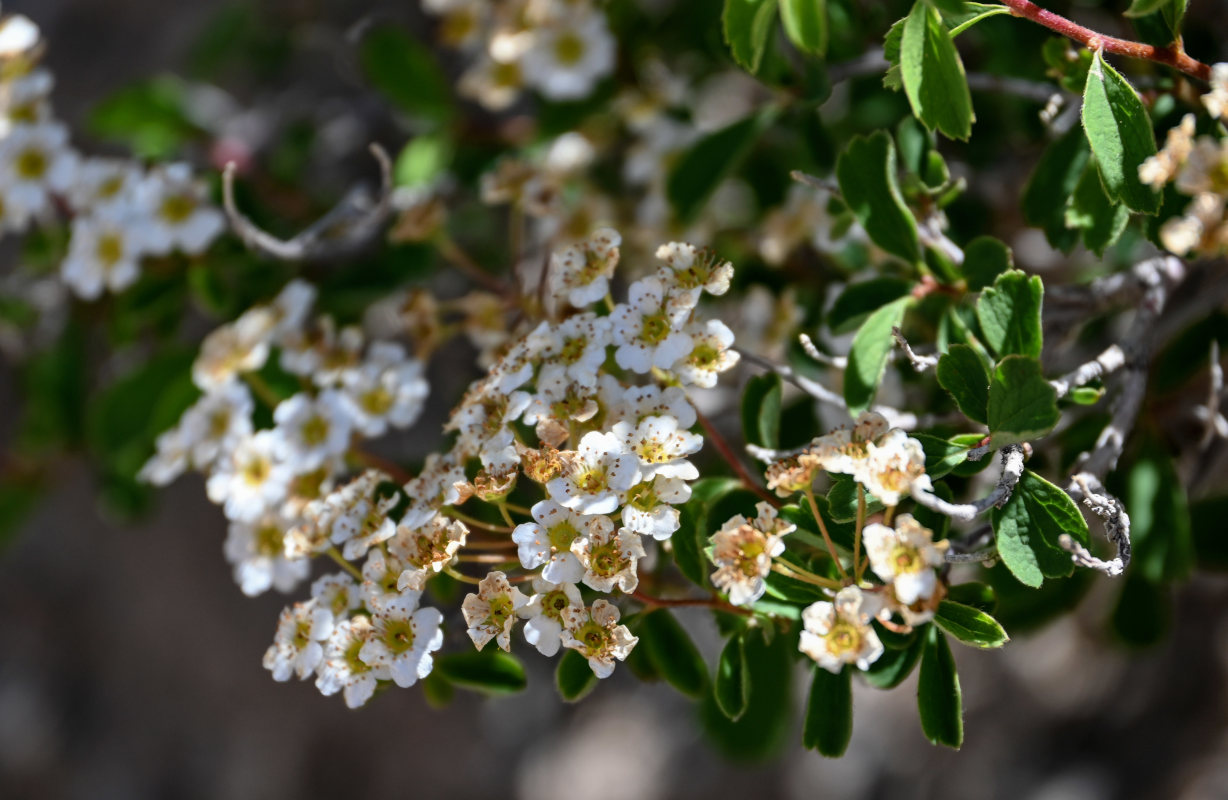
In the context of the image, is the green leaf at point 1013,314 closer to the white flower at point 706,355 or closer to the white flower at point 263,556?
the white flower at point 706,355

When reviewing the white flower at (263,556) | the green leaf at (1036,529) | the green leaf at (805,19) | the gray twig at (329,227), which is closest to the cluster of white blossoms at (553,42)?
the gray twig at (329,227)

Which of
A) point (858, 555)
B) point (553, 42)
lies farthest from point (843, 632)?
point (553, 42)

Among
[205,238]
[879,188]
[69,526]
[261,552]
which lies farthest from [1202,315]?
[69,526]

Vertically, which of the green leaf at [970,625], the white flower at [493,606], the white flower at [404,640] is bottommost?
the white flower at [404,640]

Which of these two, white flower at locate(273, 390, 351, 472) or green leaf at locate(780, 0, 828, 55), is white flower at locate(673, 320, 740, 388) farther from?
white flower at locate(273, 390, 351, 472)

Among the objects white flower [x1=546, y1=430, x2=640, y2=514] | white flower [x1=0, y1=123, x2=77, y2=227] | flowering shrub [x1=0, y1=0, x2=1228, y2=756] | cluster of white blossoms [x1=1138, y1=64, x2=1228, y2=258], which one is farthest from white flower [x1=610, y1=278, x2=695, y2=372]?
white flower [x1=0, y1=123, x2=77, y2=227]
